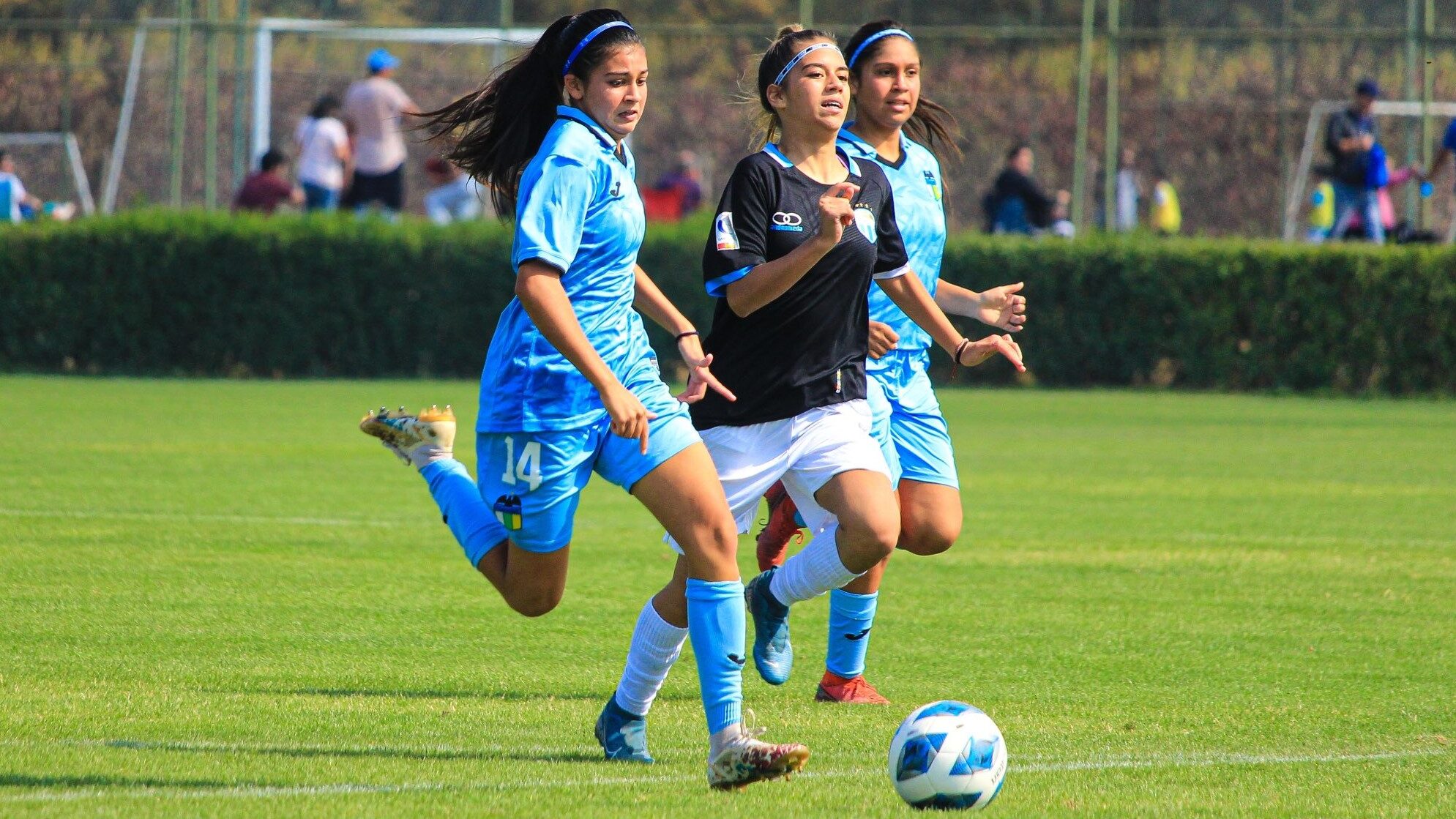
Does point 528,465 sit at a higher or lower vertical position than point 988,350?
lower

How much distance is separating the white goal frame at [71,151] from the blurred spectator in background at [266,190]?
21.1 ft

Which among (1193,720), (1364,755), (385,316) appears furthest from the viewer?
(385,316)

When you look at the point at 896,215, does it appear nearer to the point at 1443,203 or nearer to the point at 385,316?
the point at 385,316

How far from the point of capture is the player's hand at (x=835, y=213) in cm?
504

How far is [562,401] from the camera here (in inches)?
194

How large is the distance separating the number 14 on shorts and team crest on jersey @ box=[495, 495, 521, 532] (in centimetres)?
6

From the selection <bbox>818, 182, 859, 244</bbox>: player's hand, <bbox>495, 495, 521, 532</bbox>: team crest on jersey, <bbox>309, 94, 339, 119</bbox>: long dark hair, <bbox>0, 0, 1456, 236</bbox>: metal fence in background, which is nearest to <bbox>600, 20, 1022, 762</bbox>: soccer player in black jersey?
<bbox>818, 182, 859, 244</bbox>: player's hand

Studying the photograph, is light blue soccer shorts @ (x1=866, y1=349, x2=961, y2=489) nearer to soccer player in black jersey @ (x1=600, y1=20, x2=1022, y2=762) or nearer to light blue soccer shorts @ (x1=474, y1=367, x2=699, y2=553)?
soccer player in black jersey @ (x1=600, y1=20, x2=1022, y2=762)

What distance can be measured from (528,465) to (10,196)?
23.8m

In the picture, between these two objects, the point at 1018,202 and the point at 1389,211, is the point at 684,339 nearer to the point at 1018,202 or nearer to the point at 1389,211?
the point at 1018,202

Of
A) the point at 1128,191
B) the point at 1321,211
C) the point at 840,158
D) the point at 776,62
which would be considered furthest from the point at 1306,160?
→ the point at 776,62

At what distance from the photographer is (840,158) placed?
592 cm

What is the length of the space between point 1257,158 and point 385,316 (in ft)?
44.4

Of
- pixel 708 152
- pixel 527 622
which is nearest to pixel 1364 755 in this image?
pixel 527 622
